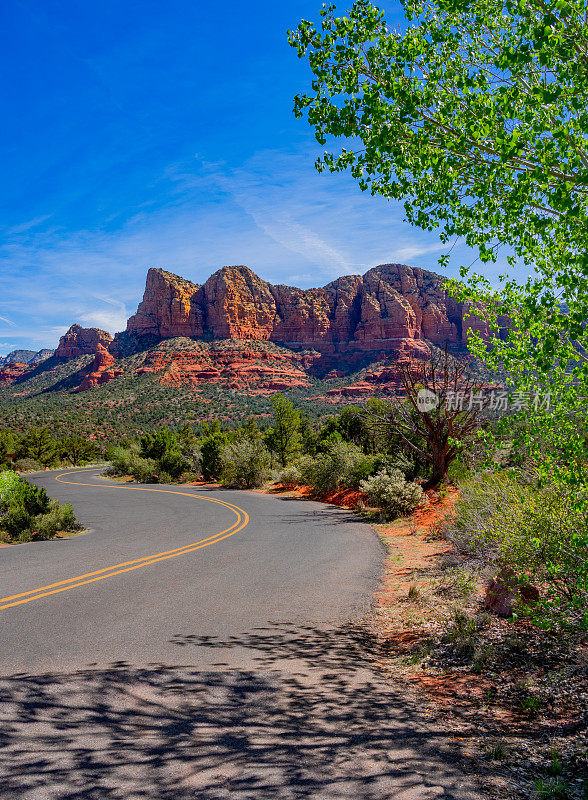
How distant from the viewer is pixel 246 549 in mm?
10688

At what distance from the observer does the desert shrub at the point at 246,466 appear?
3042cm

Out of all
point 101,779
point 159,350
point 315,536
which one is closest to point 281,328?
point 159,350

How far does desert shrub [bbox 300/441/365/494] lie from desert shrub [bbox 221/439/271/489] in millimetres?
7487

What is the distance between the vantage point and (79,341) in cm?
17788

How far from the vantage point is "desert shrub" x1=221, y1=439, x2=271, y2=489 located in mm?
30422

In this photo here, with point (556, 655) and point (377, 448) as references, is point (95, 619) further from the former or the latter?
point (377, 448)

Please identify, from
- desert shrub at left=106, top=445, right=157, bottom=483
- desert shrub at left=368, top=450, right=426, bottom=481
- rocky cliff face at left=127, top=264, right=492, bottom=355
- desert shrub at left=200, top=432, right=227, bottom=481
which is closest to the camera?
desert shrub at left=368, top=450, right=426, bottom=481

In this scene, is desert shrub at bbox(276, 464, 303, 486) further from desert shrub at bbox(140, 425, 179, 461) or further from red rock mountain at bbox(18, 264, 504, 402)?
red rock mountain at bbox(18, 264, 504, 402)

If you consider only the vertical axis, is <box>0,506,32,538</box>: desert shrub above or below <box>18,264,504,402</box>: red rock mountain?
below

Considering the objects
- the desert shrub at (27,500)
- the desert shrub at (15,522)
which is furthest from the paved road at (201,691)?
the desert shrub at (27,500)

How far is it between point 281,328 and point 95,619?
151m

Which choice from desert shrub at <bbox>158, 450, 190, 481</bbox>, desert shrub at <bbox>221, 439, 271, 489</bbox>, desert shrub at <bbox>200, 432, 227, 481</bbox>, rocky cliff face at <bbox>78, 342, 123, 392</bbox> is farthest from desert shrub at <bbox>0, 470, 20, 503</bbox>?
rocky cliff face at <bbox>78, 342, 123, 392</bbox>

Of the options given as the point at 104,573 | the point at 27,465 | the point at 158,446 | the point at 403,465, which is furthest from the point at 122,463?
the point at 104,573

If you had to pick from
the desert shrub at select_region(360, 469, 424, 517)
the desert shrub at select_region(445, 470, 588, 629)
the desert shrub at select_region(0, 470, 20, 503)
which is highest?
the desert shrub at select_region(445, 470, 588, 629)
